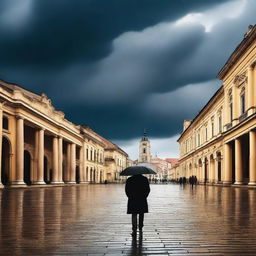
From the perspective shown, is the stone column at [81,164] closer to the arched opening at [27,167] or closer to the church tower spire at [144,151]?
the arched opening at [27,167]

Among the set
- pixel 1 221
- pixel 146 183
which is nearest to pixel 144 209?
pixel 146 183

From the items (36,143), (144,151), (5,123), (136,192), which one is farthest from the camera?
(144,151)

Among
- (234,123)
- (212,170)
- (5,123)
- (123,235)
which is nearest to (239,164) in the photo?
(234,123)

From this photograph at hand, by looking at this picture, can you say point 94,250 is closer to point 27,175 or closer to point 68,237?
point 68,237

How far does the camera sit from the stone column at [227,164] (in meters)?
39.8

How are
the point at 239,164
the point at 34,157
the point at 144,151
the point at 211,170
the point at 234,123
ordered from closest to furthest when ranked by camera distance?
the point at 239,164
the point at 234,123
the point at 34,157
the point at 211,170
the point at 144,151

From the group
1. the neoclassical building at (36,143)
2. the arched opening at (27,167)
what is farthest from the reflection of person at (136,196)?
the arched opening at (27,167)

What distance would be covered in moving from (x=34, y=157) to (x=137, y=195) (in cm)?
3799

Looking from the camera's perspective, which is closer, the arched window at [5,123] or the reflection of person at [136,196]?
the reflection of person at [136,196]

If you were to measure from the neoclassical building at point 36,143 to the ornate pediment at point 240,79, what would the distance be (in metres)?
19.5

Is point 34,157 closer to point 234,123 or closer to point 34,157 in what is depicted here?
point 34,157

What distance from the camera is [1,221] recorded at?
927cm

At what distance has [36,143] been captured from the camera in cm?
4009

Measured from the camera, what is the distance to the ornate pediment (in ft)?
112
